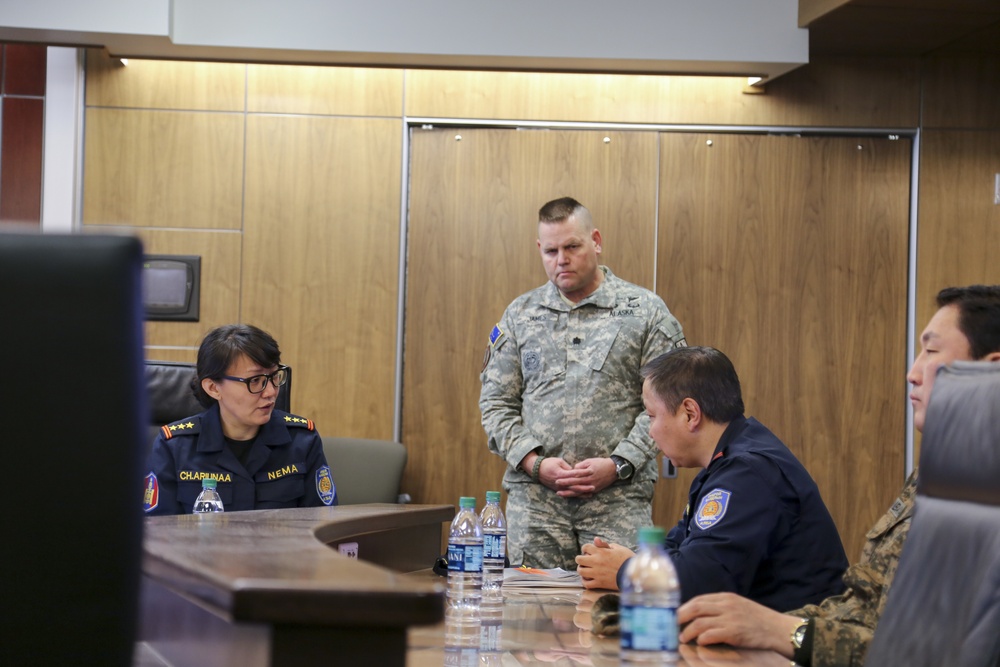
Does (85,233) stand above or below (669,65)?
below

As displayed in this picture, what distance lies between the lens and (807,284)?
4.70 meters

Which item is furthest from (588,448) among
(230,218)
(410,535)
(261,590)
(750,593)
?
(261,590)

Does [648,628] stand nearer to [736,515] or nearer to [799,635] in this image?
→ [799,635]

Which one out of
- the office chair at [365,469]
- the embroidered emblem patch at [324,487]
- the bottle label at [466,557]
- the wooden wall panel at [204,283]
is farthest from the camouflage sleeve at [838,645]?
the wooden wall panel at [204,283]

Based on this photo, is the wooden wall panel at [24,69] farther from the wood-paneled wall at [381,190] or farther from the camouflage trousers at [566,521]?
the camouflage trousers at [566,521]

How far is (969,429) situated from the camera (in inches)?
49.9

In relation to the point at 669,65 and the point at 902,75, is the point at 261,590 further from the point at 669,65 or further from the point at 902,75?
the point at 902,75

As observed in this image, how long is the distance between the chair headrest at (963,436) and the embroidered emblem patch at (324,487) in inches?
70.0

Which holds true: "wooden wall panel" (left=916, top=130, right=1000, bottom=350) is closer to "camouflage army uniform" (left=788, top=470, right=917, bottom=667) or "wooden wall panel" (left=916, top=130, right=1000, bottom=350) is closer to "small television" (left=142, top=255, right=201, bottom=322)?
"camouflage army uniform" (left=788, top=470, right=917, bottom=667)

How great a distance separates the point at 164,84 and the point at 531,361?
2079 millimetres

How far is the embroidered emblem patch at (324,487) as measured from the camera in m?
2.86

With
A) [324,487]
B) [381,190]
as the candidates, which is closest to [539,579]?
[324,487]

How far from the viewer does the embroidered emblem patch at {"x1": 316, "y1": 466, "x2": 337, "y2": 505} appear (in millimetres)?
2861

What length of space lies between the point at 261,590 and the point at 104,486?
22 cm
